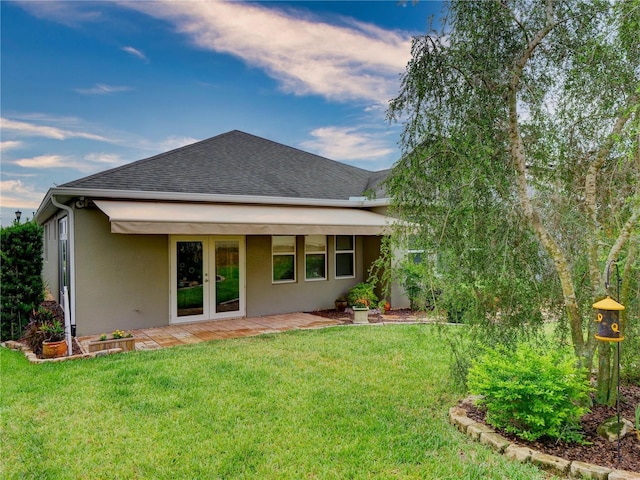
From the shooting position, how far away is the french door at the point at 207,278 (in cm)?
1622

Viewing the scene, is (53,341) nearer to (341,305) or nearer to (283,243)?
(283,243)

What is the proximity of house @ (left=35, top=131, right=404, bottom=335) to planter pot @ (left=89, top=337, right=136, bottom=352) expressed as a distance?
2.73 metres

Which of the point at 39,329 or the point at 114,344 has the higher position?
the point at 39,329

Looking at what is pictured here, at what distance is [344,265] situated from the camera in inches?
812

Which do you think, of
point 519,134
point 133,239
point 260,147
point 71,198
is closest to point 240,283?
point 133,239

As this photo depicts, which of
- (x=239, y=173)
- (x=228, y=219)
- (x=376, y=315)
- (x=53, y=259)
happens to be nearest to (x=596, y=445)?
(x=228, y=219)

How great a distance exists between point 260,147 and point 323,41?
22.9 ft

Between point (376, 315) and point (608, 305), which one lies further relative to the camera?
point (376, 315)

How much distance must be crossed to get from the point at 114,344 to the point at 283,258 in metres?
8.38

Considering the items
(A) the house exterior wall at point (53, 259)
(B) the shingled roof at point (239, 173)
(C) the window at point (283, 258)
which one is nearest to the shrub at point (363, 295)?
(C) the window at point (283, 258)

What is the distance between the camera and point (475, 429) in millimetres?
6605

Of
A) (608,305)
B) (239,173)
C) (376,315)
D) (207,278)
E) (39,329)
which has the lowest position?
(376,315)

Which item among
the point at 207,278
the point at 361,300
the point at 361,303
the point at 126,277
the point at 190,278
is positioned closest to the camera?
the point at 126,277

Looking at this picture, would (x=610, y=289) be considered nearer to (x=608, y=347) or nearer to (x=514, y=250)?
(x=608, y=347)
